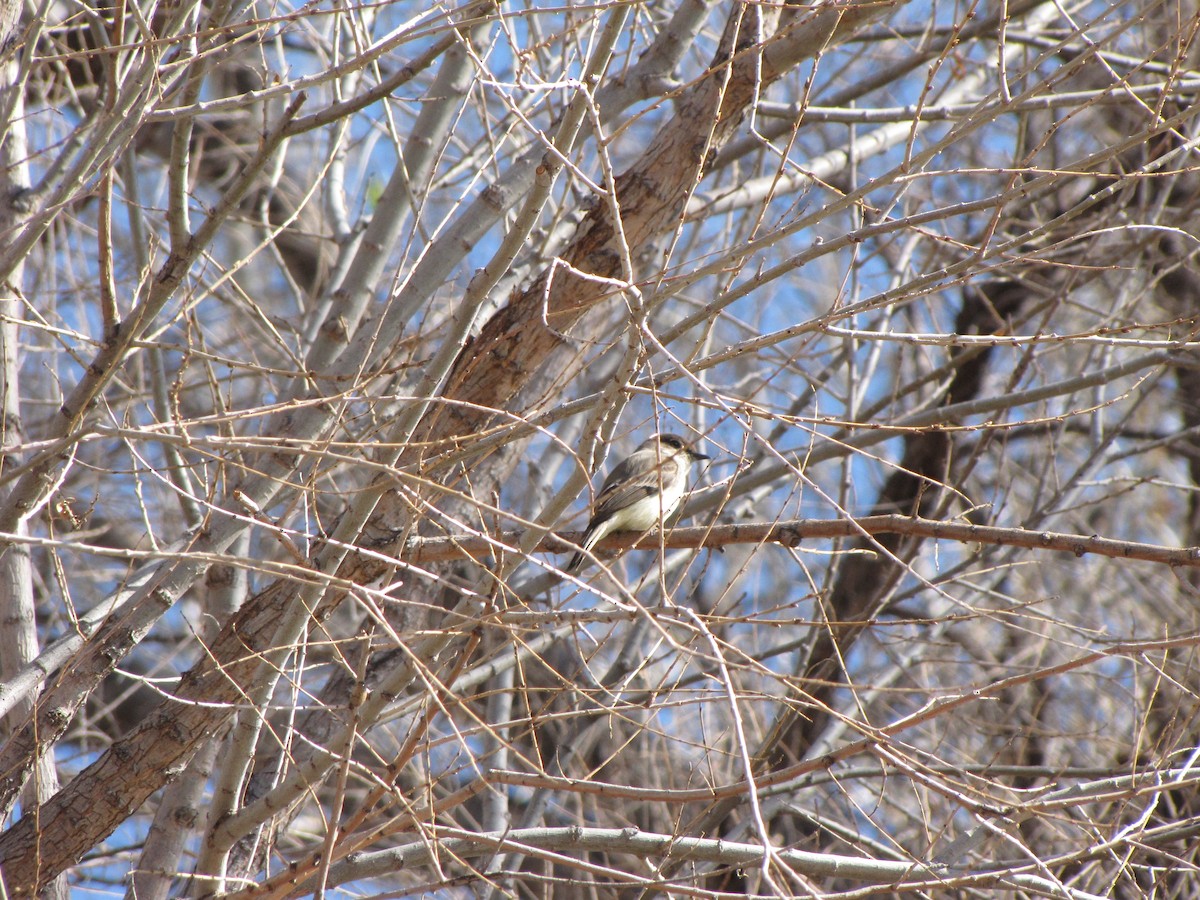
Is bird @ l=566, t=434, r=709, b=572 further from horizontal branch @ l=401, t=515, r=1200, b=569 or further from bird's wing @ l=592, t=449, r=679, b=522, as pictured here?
horizontal branch @ l=401, t=515, r=1200, b=569

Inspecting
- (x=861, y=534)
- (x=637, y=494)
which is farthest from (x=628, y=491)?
(x=861, y=534)

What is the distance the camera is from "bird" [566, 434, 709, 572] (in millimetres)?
5934

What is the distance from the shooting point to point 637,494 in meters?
6.61

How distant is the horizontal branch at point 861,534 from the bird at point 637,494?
2.62 feet

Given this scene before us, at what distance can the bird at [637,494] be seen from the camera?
5934mm

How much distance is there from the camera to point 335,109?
3.87 meters

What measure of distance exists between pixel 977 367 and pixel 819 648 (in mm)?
3602

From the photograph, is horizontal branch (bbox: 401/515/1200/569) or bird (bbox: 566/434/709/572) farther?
bird (bbox: 566/434/709/572)

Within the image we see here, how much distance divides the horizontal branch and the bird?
0.80m

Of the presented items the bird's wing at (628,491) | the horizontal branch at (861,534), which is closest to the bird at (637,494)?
the bird's wing at (628,491)

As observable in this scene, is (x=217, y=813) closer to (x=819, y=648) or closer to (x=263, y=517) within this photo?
(x=263, y=517)

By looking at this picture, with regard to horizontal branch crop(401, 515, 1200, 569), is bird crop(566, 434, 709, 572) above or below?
below

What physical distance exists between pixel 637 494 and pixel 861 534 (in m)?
3.29

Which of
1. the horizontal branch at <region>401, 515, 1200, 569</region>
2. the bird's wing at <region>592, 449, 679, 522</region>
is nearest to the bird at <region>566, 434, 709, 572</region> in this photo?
the bird's wing at <region>592, 449, 679, 522</region>
